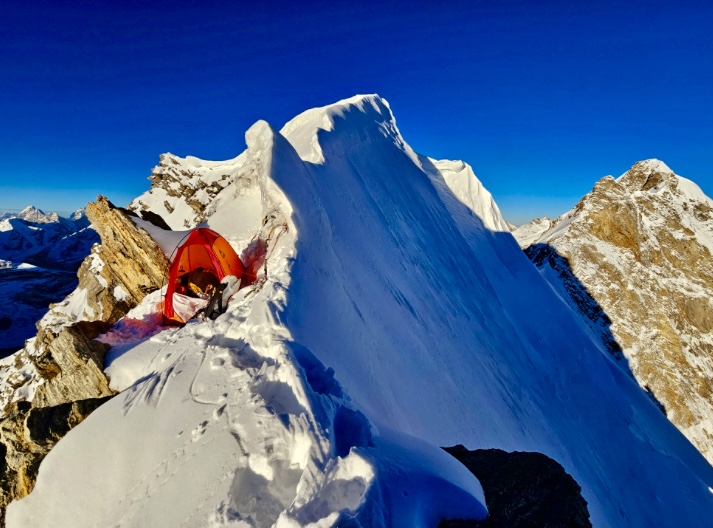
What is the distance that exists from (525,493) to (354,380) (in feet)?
9.33

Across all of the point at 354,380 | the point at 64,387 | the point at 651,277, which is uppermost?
the point at 64,387

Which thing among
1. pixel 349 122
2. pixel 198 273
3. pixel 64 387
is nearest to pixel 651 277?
pixel 349 122

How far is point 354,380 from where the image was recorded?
20.9 ft

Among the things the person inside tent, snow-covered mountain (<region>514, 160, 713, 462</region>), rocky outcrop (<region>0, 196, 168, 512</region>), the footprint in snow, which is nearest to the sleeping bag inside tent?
the person inside tent

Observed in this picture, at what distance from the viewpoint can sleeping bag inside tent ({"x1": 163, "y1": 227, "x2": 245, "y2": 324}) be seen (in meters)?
9.27

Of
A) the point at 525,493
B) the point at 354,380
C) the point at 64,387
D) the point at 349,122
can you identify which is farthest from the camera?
the point at 349,122

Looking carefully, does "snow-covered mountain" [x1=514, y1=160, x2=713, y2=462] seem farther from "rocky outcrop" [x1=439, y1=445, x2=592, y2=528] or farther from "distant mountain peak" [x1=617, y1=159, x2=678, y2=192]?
"rocky outcrop" [x1=439, y1=445, x2=592, y2=528]

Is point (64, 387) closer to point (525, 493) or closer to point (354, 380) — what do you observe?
point (354, 380)

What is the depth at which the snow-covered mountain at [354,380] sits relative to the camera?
12.1ft

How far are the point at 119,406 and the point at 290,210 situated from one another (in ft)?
17.3

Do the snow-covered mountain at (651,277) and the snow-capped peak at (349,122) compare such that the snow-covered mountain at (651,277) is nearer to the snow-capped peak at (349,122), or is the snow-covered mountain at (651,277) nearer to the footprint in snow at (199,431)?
the snow-capped peak at (349,122)

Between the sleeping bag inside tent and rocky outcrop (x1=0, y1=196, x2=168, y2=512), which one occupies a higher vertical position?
the sleeping bag inside tent

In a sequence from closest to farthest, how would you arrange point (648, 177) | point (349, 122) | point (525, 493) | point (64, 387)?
Result: 1. point (525, 493)
2. point (64, 387)
3. point (349, 122)
4. point (648, 177)

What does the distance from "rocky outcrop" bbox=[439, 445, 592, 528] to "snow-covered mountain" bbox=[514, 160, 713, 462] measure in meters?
39.7
